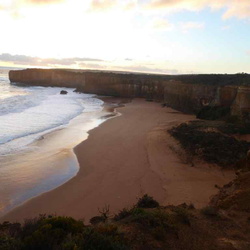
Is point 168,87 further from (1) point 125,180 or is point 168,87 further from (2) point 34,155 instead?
(1) point 125,180

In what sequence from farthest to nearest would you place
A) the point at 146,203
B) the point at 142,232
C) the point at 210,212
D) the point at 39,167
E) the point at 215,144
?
the point at 215,144 < the point at 39,167 < the point at 146,203 < the point at 210,212 < the point at 142,232

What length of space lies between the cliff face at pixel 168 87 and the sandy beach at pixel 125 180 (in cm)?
859

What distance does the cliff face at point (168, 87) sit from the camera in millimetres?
24656

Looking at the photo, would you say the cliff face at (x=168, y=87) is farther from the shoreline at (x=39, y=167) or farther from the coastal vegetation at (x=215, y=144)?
the shoreline at (x=39, y=167)

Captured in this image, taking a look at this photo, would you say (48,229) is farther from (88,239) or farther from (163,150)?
(163,150)

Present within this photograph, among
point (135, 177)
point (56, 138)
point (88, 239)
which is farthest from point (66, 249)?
point (56, 138)

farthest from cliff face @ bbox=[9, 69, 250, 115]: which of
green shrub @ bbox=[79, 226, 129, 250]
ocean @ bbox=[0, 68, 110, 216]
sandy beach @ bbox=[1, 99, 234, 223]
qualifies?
green shrub @ bbox=[79, 226, 129, 250]

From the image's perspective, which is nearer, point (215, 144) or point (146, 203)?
point (146, 203)

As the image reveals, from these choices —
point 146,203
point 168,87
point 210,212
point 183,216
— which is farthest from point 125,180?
point 168,87

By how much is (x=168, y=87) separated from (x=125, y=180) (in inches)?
1091

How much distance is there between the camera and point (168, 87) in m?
38.0

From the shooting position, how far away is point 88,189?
10742 mm

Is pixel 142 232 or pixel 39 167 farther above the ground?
pixel 142 232

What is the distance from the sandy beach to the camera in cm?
943
